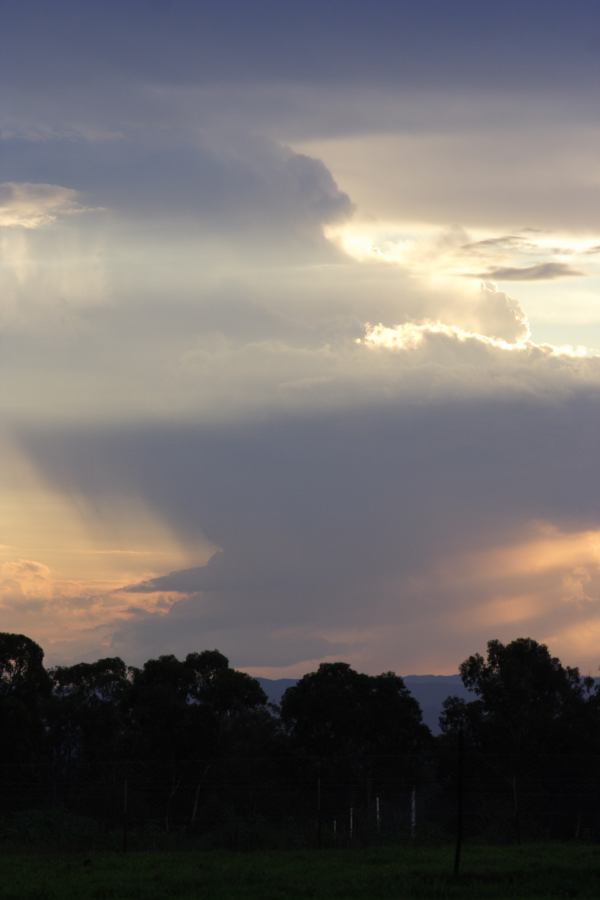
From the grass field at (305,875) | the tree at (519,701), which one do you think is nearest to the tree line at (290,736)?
the tree at (519,701)

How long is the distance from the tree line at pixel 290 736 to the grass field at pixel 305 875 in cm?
Answer: 1348

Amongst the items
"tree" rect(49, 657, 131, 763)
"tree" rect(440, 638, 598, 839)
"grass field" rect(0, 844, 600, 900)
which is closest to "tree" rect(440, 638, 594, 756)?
"tree" rect(440, 638, 598, 839)

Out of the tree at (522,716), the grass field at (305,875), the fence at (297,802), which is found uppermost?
the tree at (522,716)

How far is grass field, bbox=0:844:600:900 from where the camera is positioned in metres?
26.3

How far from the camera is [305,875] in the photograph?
29.0m

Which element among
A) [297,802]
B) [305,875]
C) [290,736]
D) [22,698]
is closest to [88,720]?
[22,698]

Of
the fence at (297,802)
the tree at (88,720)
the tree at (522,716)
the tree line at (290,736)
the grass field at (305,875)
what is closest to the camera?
the grass field at (305,875)

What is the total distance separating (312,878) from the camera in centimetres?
2847

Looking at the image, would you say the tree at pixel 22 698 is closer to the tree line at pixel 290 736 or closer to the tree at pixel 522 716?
the tree line at pixel 290 736

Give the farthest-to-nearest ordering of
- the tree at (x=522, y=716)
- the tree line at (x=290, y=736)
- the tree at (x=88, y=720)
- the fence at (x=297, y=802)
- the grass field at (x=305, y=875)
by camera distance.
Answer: the tree at (x=88, y=720)
the tree at (x=522, y=716)
the tree line at (x=290, y=736)
the fence at (x=297, y=802)
the grass field at (x=305, y=875)

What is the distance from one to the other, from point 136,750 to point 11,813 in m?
17.3

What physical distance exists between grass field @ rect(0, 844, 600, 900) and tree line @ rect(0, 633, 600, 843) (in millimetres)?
13481

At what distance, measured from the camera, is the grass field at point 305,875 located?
2631cm

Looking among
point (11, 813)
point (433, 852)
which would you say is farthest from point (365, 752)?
Result: point (433, 852)
